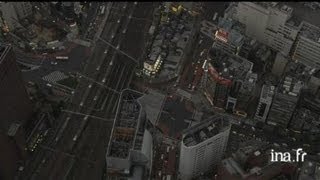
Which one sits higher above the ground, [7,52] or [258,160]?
[7,52]

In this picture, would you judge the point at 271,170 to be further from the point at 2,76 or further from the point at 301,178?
the point at 2,76

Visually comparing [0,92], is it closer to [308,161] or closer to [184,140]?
[184,140]

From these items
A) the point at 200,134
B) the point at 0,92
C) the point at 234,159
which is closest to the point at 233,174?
the point at 234,159

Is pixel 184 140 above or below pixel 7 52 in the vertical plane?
below

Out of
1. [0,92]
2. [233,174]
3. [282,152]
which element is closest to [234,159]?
[233,174]

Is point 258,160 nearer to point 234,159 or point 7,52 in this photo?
point 234,159

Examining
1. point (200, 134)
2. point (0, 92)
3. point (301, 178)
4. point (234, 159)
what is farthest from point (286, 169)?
point (0, 92)

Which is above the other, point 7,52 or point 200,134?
point 7,52
